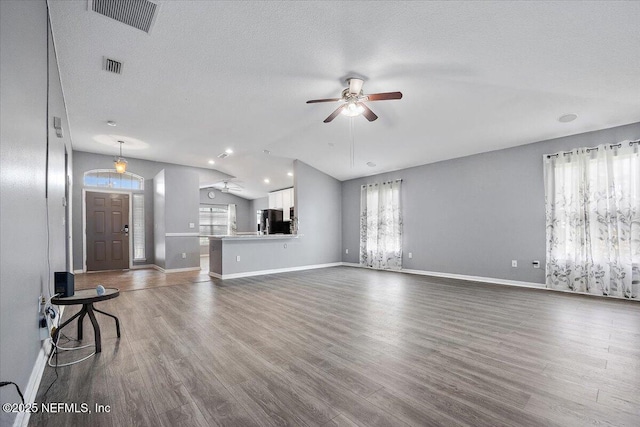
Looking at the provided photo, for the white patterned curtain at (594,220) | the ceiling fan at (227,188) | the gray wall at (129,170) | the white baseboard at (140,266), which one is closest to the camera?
the white patterned curtain at (594,220)

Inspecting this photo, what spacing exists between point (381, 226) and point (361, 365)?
5421 mm

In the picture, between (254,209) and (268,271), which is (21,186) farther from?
(254,209)

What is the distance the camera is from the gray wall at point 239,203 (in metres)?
11.7

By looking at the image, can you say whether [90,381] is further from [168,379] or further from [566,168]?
[566,168]

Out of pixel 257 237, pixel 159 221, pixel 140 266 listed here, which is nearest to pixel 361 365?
pixel 257 237

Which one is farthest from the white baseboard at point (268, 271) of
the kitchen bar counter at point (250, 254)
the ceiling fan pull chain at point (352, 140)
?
the ceiling fan pull chain at point (352, 140)

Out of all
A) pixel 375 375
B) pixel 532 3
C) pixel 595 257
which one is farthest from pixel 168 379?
pixel 595 257

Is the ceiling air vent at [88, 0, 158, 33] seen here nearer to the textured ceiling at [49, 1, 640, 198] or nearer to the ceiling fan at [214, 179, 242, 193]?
the textured ceiling at [49, 1, 640, 198]

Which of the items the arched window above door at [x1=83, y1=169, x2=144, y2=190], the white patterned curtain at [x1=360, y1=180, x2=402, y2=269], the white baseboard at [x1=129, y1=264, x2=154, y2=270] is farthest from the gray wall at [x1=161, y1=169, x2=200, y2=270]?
the white patterned curtain at [x1=360, y1=180, x2=402, y2=269]

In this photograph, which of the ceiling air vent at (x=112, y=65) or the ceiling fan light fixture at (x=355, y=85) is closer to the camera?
the ceiling air vent at (x=112, y=65)

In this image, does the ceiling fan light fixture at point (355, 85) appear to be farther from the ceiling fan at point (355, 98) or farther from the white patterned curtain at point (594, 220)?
the white patterned curtain at point (594, 220)

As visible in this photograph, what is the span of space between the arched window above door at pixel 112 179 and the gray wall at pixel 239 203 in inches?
148

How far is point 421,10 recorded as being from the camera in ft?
7.86

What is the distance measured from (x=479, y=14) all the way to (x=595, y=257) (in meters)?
4.36
